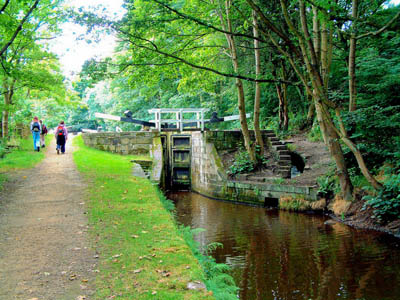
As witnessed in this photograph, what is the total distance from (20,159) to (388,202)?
12.4 metres

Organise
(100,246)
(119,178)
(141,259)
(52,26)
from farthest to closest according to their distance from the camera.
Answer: (52,26)
(119,178)
(100,246)
(141,259)

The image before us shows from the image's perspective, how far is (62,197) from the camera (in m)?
8.62

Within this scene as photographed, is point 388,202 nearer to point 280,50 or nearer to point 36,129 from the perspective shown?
point 280,50

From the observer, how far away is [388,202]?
880 cm

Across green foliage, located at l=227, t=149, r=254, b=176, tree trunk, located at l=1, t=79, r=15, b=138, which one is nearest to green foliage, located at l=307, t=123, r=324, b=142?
green foliage, located at l=227, t=149, r=254, b=176

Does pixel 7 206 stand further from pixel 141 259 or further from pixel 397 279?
pixel 397 279

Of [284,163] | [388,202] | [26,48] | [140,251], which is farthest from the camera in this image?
[26,48]

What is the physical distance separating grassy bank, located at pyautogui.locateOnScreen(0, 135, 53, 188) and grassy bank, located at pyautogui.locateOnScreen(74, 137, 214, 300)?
4.04m

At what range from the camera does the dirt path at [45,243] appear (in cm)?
402

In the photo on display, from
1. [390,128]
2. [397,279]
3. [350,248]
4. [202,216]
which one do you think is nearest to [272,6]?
[390,128]

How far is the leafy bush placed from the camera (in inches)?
344

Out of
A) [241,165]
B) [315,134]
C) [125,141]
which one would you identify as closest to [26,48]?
[125,141]

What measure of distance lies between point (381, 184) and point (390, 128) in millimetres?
1531

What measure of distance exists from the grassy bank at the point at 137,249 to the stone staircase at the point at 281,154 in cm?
603
